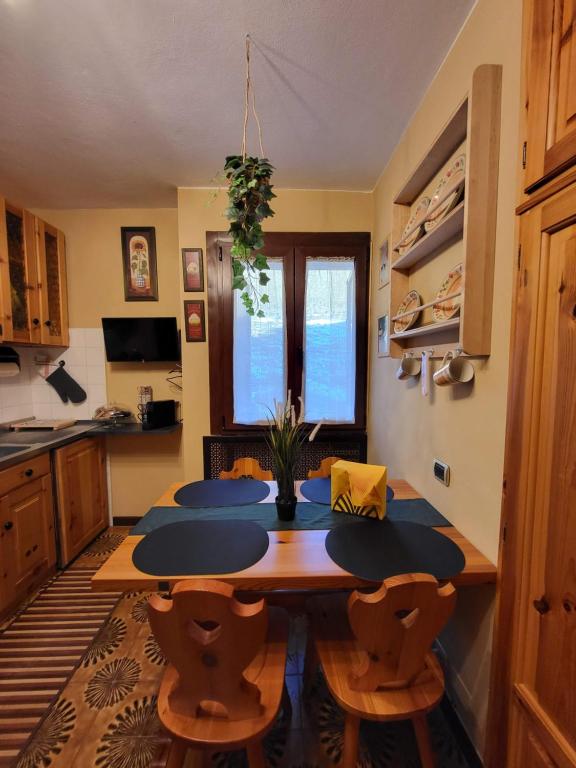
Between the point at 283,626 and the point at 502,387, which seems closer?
the point at 502,387

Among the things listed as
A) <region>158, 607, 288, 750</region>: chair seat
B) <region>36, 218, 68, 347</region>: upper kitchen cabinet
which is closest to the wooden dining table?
<region>158, 607, 288, 750</region>: chair seat

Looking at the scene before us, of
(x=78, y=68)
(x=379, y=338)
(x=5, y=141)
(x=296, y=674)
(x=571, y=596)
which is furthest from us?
(x=379, y=338)

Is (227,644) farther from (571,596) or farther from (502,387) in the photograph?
Result: (502,387)

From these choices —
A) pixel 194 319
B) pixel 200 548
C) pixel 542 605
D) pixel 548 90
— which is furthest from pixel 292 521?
pixel 194 319

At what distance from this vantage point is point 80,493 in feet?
7.75

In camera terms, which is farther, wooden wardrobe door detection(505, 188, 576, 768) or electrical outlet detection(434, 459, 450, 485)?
electrical outlet detection(434, 459, 450, 485)

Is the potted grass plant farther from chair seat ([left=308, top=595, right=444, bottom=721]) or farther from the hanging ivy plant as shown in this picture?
the hanging ivy plant

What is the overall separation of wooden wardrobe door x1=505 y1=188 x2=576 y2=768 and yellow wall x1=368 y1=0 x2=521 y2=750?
144mm

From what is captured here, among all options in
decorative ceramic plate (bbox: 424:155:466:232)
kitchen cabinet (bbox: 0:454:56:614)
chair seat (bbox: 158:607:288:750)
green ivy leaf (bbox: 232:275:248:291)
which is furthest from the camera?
kitchen cabinet (bbox: 0:454:56:614)

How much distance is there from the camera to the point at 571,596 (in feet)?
2.34

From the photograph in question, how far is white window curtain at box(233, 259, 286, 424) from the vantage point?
230 centimetres

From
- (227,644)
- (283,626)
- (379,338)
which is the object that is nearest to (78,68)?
(379,338)

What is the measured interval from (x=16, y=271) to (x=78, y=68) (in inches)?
55.6

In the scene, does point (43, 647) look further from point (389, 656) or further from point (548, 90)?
point (548, 90)
